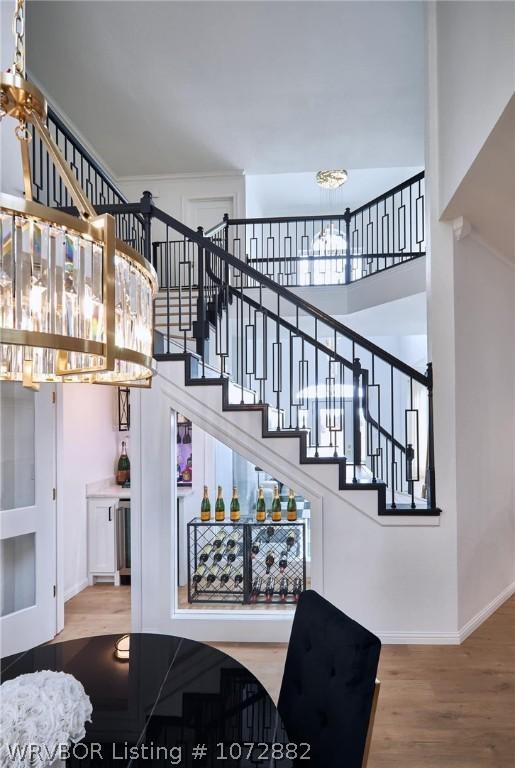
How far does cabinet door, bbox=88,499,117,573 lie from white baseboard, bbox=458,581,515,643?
10.2 ft

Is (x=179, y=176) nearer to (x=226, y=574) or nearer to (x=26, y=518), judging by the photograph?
(x=26, y=518)

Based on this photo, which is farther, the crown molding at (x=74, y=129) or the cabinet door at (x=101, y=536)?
the crown molding at (x=74, y=129)

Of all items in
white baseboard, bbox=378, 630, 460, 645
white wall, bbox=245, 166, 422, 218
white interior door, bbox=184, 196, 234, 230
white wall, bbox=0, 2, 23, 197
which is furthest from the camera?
white wall, bbox=245, 166, 422, 218

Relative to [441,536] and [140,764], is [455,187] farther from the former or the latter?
[140,764]

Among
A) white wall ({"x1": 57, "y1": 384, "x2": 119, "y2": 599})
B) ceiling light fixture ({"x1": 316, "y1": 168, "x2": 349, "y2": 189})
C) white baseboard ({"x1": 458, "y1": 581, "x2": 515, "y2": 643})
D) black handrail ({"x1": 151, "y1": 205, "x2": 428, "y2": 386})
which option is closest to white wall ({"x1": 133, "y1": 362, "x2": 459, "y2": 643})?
white baseboard ({"x1": 458, "y1": 581, "x2": 515, "y2": 643})

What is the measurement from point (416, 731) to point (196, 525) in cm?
193

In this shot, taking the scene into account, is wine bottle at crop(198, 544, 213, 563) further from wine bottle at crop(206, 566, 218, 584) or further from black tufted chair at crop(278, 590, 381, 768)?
black tufted chair at crop(278, 590, 381, 768)

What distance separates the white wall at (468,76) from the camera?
2.23 meters

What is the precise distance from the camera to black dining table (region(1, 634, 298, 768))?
122 cm

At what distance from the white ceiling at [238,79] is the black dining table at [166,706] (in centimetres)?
500

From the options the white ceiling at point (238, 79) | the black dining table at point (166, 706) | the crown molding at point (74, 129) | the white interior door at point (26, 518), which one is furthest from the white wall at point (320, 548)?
the crown molding at point (74, 129)

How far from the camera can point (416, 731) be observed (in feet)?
7.98

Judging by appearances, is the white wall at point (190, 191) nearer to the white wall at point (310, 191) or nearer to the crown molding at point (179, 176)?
the crown molding at point (179, 176)

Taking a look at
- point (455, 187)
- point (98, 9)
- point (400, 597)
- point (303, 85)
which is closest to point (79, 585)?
point (400, 597)
